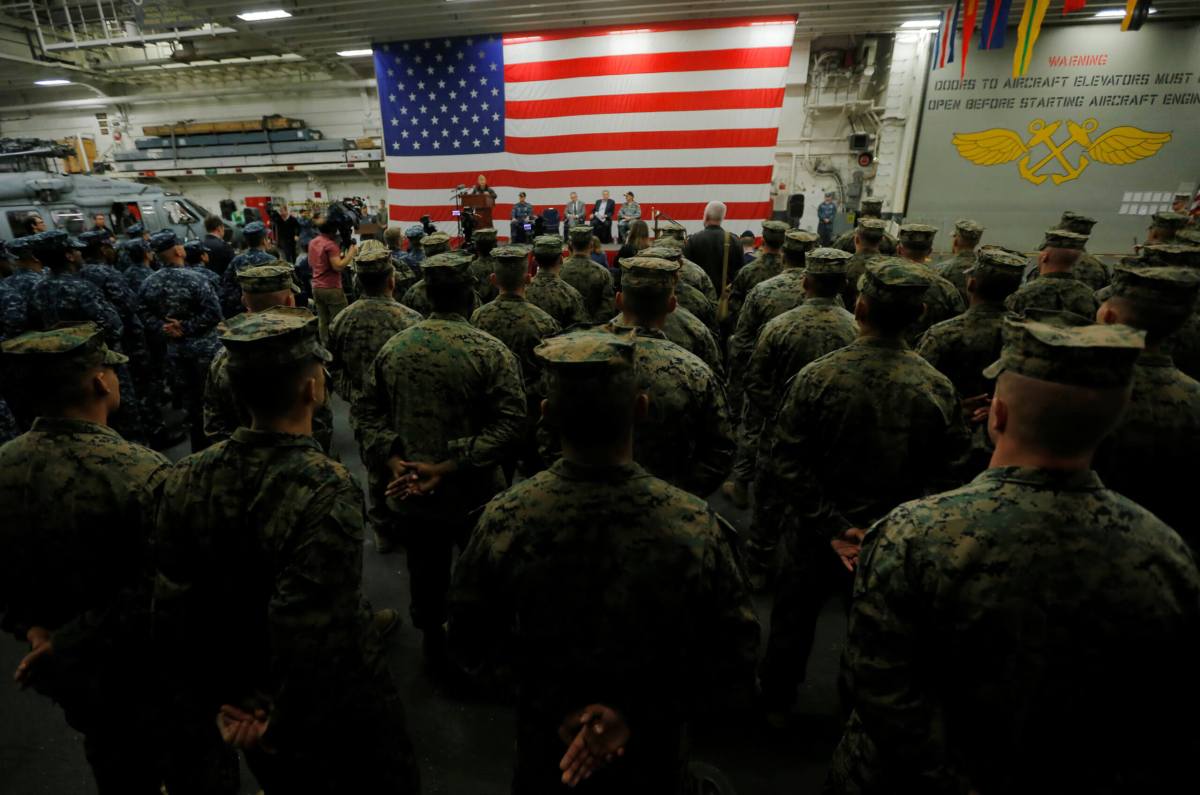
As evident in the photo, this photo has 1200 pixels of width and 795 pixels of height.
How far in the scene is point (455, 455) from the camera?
2.46m

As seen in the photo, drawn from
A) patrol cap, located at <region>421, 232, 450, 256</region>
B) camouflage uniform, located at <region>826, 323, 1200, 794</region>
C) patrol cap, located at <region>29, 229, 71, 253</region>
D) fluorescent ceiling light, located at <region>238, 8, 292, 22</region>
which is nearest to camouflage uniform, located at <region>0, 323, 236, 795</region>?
camouflage uniform, located at <region>826, 323, 1200, 794</region>

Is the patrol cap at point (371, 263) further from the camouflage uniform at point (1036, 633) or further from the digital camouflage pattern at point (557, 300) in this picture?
the camouflage uniform at point (1036, 633)

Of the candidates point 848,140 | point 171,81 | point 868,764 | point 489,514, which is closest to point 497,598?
point 489,514

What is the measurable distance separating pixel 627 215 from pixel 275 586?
9217 millimetres

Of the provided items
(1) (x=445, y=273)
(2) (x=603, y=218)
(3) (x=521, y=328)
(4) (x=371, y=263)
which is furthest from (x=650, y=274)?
(2) (x=603, y=218)

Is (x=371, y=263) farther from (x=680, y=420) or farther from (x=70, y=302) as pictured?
(x=70, y=302)

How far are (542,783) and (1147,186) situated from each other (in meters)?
14.1

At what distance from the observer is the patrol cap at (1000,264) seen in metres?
2.96

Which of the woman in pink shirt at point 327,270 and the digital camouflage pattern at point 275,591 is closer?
the digital camouflage pattern at point 275,591

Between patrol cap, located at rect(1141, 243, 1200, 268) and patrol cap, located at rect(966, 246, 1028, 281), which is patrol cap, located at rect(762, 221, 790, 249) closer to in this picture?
patrol cap, located at rect(966, 246, 1028, 281)

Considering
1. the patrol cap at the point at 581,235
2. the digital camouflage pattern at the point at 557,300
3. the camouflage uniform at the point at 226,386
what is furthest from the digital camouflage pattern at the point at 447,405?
the patrol cap at the point at 581,235

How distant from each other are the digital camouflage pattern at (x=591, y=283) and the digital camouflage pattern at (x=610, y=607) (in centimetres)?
417

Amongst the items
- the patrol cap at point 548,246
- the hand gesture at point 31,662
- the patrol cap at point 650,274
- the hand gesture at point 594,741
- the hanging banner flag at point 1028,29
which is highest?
the hanging banner flag at point 1028,29

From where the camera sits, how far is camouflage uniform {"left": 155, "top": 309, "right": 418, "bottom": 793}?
1.37 meters
